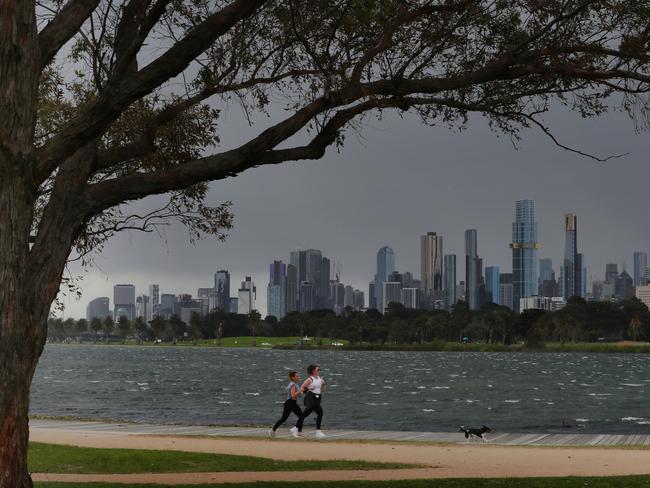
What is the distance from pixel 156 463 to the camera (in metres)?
19.4

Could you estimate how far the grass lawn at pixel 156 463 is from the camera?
18.9 meters

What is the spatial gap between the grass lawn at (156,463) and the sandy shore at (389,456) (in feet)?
2.98

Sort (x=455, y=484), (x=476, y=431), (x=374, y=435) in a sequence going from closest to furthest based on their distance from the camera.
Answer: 1. (x=455, y=484)
2. (x=476, y=431)
3. (x=374, y=435)

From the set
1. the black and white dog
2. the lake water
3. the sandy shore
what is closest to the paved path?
the black and white dog

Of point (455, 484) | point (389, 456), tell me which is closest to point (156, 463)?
point (389, 456)

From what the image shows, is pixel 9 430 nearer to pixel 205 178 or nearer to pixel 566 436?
pixel 205 178

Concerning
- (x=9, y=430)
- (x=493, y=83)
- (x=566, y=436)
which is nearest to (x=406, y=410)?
(x=566, y=436)

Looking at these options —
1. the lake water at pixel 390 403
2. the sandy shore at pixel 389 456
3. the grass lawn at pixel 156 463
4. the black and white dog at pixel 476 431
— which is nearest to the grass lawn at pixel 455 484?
the sandy shore at pixel 389 456

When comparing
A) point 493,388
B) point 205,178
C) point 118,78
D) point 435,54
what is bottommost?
point 493,388

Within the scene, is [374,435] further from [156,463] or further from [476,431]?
[156,463]

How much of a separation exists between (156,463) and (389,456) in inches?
210

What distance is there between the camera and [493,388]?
92812mm

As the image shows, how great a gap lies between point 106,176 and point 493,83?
8117mm

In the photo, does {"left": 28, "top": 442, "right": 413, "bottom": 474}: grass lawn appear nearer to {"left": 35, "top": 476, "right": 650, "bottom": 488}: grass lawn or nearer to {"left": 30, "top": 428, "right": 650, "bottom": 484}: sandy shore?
{"left": 30, "top": 428, "right": 650, "bottom": 484}: sandy shore
